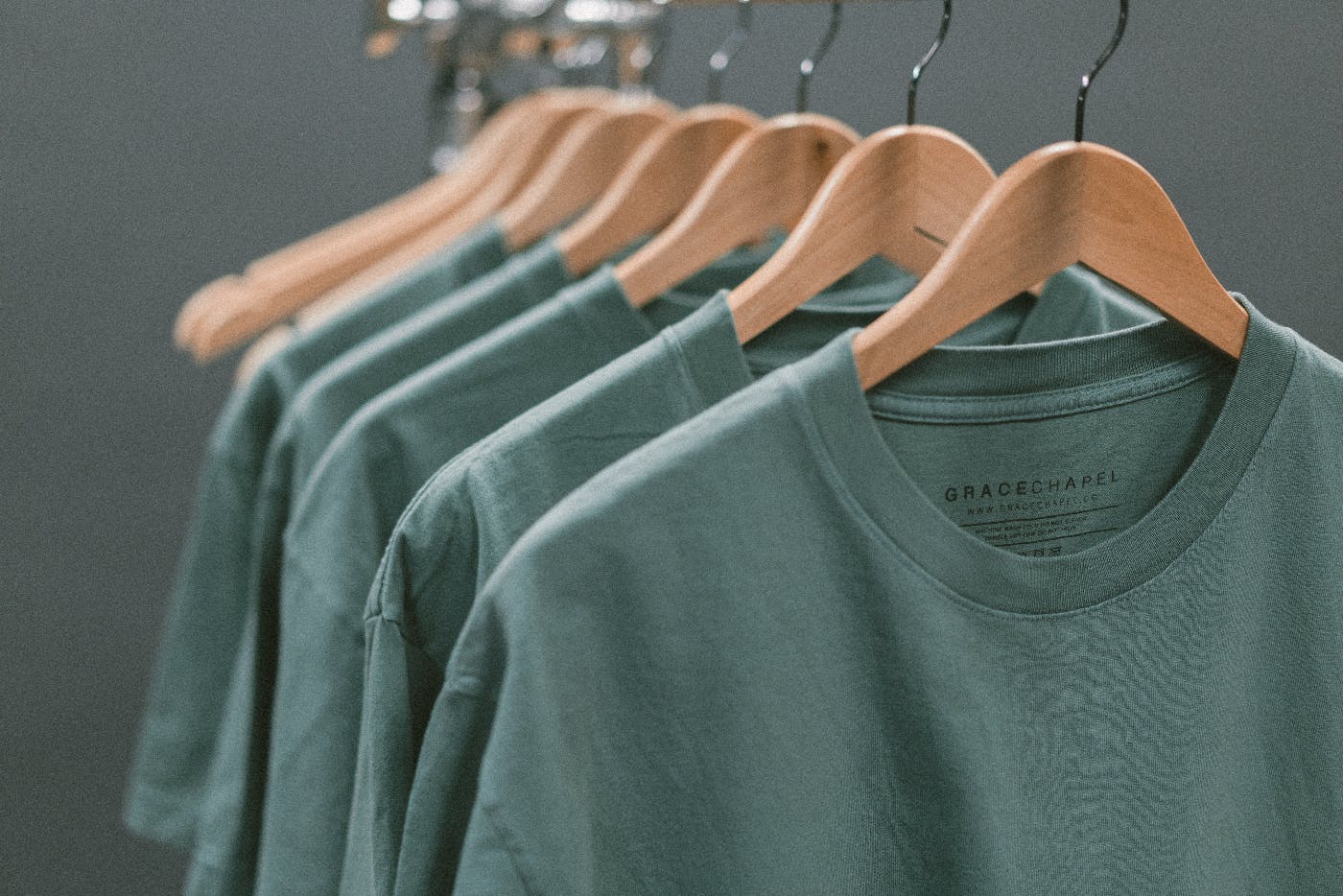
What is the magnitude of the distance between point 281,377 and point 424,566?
0.36 metres

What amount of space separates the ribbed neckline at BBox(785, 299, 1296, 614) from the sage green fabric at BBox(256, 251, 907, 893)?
0.64 feet

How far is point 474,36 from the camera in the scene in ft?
3.71

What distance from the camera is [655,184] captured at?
77 centimetres

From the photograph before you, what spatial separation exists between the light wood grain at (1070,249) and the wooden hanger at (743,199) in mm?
185

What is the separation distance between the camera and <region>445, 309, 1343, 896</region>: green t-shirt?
0.43 m

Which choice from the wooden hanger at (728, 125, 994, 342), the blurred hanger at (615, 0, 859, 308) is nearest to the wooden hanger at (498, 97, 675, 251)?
the blurred hanger at (615, 0, 859, 308)

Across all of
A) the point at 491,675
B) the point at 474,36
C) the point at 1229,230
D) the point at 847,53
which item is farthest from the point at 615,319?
the point at 847,53

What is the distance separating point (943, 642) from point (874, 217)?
0.22 meters

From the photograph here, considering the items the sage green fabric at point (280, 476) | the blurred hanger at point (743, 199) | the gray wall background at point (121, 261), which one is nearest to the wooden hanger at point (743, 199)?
the blurred hanger at point (743, 199)

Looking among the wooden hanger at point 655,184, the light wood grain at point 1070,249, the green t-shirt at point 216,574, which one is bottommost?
the green t-shirt at point 216,574

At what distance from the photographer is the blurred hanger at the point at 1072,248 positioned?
50 centimetres

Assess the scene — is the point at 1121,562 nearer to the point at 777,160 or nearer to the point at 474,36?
the point at 777,160

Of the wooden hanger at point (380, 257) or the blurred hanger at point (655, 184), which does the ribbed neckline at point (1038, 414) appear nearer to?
the blurred hanger at point (655, 184)

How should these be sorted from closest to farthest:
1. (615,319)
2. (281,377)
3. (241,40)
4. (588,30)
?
1. (615,319)
2. (281,377)
3. (588,30)
4. (241,40)
